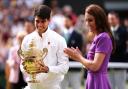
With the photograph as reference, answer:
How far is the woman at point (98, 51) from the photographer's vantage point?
7781 mm

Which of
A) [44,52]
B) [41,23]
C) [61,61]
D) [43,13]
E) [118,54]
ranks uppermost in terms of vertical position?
[43,13]

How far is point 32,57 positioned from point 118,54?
593cm

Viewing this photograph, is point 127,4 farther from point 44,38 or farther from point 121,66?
point 44,38

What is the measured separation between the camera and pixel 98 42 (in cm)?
792

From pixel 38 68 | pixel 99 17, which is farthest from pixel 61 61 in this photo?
pixel 99 17

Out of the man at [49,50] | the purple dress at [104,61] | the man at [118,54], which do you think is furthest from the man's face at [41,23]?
the man at [118,54]

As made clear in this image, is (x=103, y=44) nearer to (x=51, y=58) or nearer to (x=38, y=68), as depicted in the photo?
(x=51, y=58)

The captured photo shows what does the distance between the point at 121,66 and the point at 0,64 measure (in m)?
5.66

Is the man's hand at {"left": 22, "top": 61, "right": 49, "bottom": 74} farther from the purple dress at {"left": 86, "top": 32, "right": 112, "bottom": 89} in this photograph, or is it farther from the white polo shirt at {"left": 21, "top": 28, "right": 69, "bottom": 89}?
the purple dress at {"left": 86, "top": 32, "right": 112, "bottom": 89}

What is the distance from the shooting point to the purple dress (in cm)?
786

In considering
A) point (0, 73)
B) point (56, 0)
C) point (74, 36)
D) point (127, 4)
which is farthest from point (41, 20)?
point (127, 4)

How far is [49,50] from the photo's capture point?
8.15 m

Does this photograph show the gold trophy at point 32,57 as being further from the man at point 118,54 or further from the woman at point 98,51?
the man at point 118,54

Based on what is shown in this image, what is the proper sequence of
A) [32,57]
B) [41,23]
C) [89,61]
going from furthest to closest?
1. [41,23]
2. [32,57]
3. [89,61]
